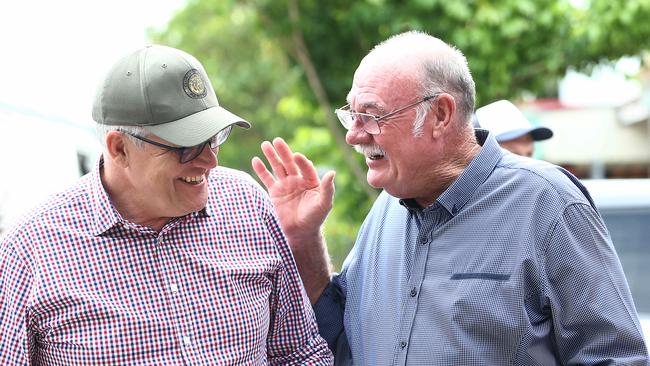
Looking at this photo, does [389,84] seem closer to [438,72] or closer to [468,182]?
[438,72]

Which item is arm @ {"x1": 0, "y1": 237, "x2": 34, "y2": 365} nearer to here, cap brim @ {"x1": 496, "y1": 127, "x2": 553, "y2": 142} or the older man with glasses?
the older man with glasses

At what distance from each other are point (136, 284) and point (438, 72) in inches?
41.3

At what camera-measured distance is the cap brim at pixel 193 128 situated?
2.50 meters

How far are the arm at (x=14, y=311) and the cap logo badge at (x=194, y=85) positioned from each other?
0.63 m

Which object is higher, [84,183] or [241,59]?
[84,183]

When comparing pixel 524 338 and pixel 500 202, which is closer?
pixel 524 338

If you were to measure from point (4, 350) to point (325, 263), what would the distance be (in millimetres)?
1081

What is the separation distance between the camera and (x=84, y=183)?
2686 millimetres

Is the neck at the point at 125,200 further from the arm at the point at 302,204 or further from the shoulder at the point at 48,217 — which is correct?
the arm at the point at 302,204

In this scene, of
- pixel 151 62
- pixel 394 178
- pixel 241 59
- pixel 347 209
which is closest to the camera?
pixel 151 62

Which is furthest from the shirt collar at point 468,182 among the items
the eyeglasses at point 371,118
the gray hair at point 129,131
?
the gray hair at point 129,131

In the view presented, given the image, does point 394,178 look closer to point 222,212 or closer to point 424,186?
point 424,186

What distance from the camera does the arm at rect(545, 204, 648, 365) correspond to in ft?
8.17

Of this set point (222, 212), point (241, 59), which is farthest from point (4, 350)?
point (241, 59)
